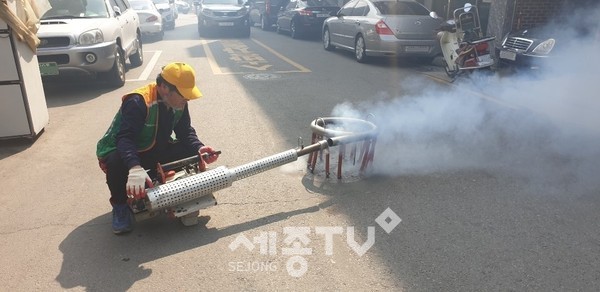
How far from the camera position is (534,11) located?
10.4m

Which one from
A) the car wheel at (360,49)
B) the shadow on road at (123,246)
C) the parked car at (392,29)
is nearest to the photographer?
the shadow on road at (123,246)

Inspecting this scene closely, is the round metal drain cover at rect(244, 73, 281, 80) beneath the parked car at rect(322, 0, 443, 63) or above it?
beneath

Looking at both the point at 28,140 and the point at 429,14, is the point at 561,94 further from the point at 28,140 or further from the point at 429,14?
the point at 28,140

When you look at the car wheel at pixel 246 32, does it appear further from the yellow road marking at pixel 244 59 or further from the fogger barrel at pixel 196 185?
the fogger barrel at pixel 196 185

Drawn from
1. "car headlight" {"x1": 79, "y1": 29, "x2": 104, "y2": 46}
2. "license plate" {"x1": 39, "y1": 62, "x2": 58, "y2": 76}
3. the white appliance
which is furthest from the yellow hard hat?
"car headlight" {"x1": 79, "y1": 29, "x2": 104, "y2": 46}

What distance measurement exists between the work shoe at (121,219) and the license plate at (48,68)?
464 cm

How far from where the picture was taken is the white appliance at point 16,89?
16.2 feet

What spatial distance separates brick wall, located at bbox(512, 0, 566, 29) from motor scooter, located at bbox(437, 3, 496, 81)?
163cm

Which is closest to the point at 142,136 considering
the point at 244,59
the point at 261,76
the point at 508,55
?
the point at 261,76

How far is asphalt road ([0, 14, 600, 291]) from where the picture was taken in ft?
9.39

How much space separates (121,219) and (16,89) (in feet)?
9.05

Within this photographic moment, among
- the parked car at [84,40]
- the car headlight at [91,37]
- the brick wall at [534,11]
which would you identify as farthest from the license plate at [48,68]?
the brick wall at [534,11]

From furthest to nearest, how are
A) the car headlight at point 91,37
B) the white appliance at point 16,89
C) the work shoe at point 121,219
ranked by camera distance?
1. the car headlight at point 91,37
2. the white appliance at point 16,89
3. the work shoe at point 121,219

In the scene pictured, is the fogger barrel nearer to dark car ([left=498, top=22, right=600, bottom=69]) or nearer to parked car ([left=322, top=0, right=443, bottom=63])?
dark car ([left=498, top=22, right=600, bottom=69])
